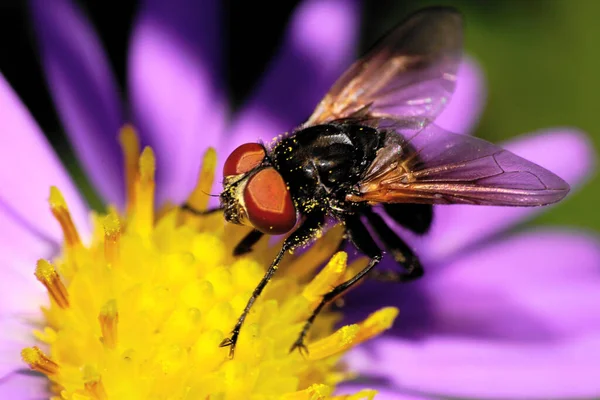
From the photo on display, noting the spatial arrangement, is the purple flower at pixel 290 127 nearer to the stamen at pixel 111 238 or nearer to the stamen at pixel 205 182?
the stamen at pixel 111 238

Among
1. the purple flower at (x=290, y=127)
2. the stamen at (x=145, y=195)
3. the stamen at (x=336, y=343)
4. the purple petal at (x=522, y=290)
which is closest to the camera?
the stamen at (x=336, y=343)

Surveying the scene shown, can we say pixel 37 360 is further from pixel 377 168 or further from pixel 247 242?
pixel 377 168

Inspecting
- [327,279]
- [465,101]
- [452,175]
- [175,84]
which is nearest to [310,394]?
[327,279]

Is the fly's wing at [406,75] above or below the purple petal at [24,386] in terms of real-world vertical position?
above

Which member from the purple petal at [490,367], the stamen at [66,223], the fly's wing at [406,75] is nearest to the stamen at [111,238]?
the stamen at [66,223]

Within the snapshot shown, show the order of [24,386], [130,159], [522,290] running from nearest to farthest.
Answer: [24,386]
[130,159]
[522,290]

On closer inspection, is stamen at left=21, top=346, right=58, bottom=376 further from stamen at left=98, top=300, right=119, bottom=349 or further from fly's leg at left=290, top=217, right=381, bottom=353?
fly's leg at left=290, top=217, right=381, bottom=353
